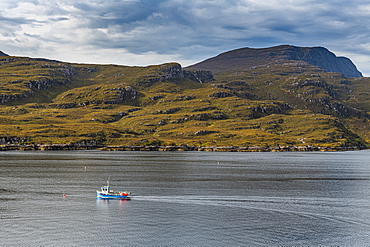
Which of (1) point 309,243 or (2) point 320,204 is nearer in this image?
(1) point 309,243

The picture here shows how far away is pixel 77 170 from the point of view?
164125 mm

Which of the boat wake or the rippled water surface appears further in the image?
the boat wake

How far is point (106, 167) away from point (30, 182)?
2208 inches

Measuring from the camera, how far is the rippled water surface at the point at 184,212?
66250 mm

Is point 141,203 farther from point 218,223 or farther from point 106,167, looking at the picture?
point 106,167

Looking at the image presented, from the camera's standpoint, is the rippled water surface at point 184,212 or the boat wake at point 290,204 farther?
the boat wake at point 290,204

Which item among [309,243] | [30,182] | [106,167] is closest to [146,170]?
[106,167]

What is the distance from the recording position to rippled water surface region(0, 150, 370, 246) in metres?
66.2

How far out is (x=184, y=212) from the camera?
84.9 m

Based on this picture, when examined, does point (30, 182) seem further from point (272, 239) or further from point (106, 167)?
point (272, 239)

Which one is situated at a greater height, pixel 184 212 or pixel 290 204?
pixel 184 212

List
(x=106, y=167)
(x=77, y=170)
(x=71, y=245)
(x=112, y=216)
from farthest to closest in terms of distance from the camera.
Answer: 1. (x=106, y=167)
2. (x=77, y=170)
3. (x=112, y=216)
4. (x=71, y=245)

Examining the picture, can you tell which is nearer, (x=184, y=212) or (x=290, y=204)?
(x=184, y=212)

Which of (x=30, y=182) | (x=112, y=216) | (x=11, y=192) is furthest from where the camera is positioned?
(x=30, y=182)
